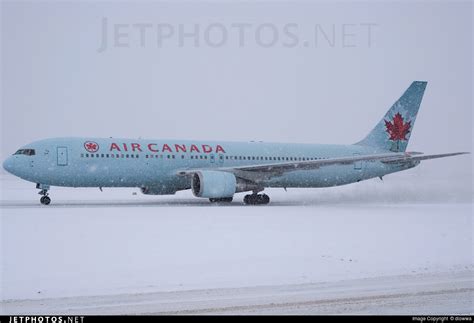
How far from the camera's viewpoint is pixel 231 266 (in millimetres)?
10992

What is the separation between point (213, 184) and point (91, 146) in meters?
5.78

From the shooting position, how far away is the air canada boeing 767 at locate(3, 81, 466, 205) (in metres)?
26.4

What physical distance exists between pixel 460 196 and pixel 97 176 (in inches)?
923

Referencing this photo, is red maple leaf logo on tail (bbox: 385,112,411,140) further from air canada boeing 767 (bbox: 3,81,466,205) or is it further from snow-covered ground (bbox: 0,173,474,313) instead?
snow-covered ground (bbox: 0,173,474,313)

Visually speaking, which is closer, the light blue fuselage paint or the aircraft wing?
the light blue fuselage paint

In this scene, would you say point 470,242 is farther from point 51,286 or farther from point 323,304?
point 51,286

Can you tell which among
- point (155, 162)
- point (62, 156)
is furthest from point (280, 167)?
point (62, 156)

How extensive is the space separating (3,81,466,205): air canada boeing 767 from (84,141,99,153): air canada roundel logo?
0.14 ft

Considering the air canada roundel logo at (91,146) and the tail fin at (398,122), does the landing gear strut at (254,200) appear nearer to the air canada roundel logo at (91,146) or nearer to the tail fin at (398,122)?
the air canada roundel logo at (91,146)

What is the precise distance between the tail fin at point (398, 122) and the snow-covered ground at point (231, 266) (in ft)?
54.4

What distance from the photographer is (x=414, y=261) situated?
1184 centimetres

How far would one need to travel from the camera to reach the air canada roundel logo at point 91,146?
88.3ft

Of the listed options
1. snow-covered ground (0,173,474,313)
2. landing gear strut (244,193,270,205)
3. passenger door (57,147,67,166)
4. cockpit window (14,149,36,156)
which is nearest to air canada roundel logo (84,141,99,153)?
passenger door (57,147,67,166)

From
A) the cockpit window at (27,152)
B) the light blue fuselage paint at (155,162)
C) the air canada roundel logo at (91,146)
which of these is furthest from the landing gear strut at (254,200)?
the cockpit window at (27,152)
